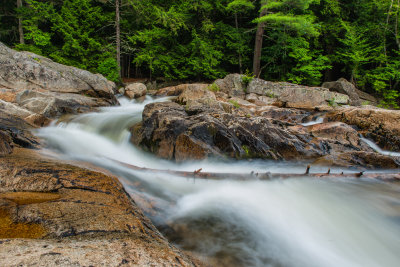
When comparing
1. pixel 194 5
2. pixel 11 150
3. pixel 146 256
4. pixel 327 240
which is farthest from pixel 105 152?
pixel 194 5

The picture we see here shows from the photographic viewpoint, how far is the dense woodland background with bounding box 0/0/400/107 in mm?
13914

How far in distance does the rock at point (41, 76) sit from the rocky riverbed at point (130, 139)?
0.13 ft

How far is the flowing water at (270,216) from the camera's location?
2.31 meters

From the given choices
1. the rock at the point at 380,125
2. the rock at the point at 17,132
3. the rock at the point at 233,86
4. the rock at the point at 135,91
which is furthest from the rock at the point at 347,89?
the rock at the point at 17,132

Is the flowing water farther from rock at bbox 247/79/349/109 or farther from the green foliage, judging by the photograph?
the green foliage

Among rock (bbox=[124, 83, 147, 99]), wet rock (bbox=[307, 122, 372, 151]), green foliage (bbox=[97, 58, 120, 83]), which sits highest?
green foliage (bbox=[97, 58, 120, 83])

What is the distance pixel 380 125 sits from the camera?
22.6 feet

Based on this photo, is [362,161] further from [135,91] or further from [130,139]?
[135,91]

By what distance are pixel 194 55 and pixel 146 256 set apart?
16384 mm

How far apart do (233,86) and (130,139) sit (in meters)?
8.28

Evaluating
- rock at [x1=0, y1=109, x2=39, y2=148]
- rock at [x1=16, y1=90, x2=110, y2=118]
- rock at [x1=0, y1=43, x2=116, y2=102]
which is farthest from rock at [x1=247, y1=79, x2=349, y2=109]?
rock at [x1=0, y1=109, x2=39, y2=148]

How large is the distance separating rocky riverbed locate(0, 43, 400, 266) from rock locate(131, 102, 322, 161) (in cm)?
3

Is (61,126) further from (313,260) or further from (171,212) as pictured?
(313,260)

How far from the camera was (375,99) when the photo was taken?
1619 centimetres
